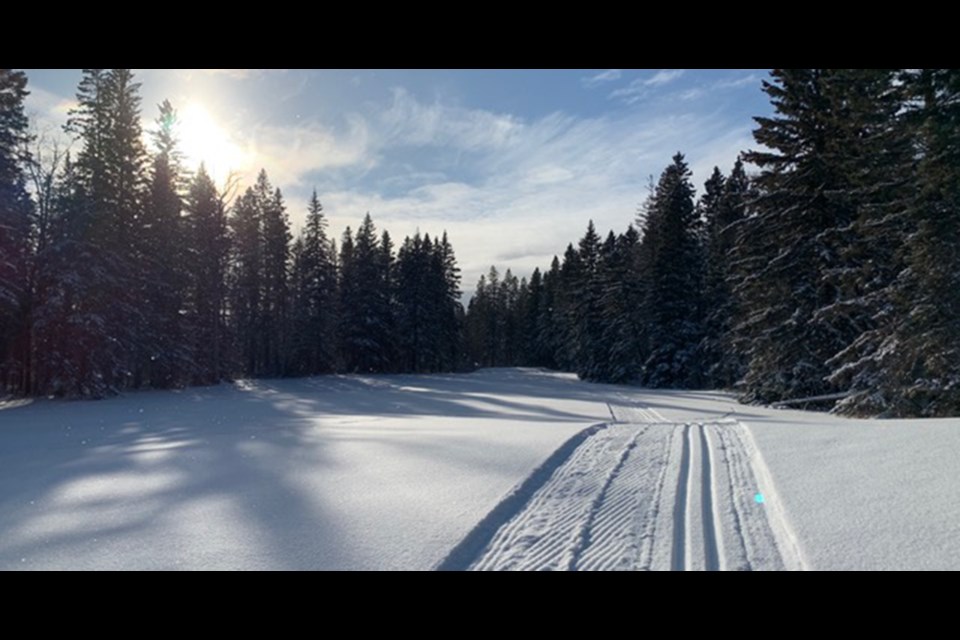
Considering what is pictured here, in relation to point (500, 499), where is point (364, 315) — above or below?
above

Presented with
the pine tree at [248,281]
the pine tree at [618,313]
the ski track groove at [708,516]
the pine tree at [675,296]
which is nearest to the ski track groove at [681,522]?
the ski track groove at [708,516]

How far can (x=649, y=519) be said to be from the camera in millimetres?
4609

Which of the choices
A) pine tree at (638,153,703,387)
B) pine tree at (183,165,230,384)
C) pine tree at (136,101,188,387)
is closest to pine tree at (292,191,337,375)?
pine tree at (183,165,230,384)

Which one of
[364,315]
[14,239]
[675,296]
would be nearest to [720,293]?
[675,296]

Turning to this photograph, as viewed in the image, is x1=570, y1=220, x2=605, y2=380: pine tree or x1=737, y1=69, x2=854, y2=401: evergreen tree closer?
x1=737, y1=69, x2=854, y2=401: evergreen tree

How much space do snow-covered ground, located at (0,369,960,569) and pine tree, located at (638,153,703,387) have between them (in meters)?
24.7

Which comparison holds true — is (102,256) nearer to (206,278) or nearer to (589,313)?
(206,278)

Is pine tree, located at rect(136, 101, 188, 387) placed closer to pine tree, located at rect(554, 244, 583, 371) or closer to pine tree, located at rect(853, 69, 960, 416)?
pine tree, located at rect(853, 69, 960, 416)

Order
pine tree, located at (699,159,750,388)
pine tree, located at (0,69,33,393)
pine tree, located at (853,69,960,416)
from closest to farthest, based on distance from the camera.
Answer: pine tree, located at (853,69,960,416) < pine tree, located at (0,69,33,393) < pine tree, located at (699,159,750,388)

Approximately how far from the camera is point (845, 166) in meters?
16.3

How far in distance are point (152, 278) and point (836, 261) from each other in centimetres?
2974

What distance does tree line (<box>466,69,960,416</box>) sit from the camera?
11820 mm
